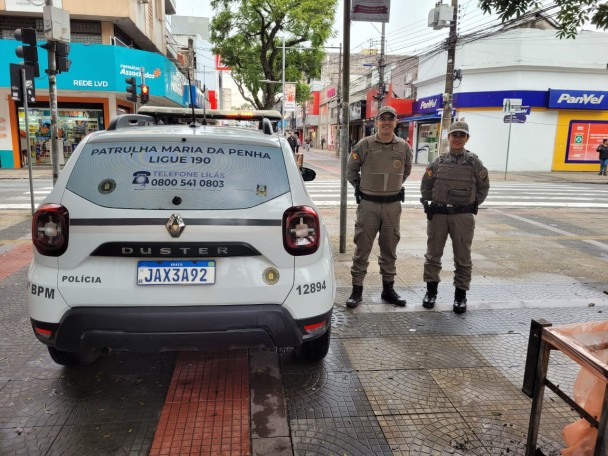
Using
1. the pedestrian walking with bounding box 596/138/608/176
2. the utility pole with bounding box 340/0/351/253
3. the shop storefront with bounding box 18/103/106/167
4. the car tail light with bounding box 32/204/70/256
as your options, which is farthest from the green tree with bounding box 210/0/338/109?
the car tail light with bounding box 32/204/70/256

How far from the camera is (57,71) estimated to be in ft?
33.5

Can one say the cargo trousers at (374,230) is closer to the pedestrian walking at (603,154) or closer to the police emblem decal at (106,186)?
Answer: the police emblem decal at (106,186)

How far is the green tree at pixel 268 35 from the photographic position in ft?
89.8

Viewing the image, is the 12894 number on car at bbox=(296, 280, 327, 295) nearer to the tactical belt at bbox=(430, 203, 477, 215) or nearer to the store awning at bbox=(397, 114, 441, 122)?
the tactical belt at bbox=(430, 203, 477, 215)

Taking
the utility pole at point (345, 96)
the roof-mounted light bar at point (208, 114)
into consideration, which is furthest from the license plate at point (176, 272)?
the utility pole at point (345, 96)

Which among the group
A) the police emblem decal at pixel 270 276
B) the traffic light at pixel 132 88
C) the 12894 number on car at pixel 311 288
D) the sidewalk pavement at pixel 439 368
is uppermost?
the traffic light at pixel 132 88

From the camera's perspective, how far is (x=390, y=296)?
4.92 metres

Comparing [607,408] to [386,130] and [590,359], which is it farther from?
[386,130]

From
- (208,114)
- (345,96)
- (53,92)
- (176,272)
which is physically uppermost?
(53,92)

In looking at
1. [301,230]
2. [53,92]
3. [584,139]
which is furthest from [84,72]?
[584,139]

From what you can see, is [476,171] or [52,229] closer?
[52,229]

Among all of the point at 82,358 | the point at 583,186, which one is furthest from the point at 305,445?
the point at 583,186

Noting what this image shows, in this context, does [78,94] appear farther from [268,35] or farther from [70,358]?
[70,358]

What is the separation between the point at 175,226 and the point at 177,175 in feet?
1.12
